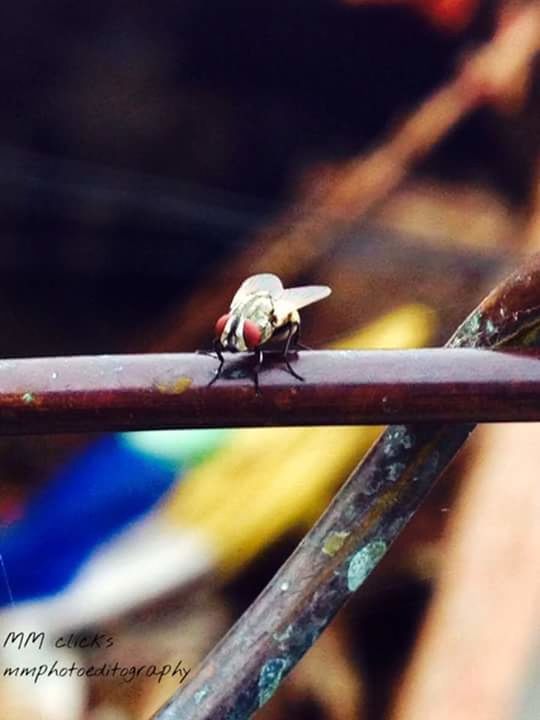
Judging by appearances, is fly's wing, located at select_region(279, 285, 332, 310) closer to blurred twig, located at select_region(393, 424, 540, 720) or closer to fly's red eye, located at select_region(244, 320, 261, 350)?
fly's red eye, located at select_region(244, 320, 261, 350)

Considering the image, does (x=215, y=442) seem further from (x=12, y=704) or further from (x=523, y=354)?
(x=523, y=354)

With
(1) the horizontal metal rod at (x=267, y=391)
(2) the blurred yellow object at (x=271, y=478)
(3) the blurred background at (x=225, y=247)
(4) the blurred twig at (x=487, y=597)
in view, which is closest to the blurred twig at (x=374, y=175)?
(3) the blurred background at (x=225, y=247)

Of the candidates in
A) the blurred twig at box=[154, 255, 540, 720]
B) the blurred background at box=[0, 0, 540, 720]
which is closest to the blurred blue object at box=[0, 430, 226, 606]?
the blurred background at box=[0, 0, 540, 720]

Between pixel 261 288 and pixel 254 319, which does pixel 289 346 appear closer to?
pixel 254 319

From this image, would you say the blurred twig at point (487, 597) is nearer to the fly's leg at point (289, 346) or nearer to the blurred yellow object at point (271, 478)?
the blurred yellow object at point (271, 478)

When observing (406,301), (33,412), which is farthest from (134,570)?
(33,412)

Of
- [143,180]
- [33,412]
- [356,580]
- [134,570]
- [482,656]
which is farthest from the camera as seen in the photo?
[482,656]

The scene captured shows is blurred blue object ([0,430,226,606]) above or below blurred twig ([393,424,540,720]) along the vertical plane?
above
